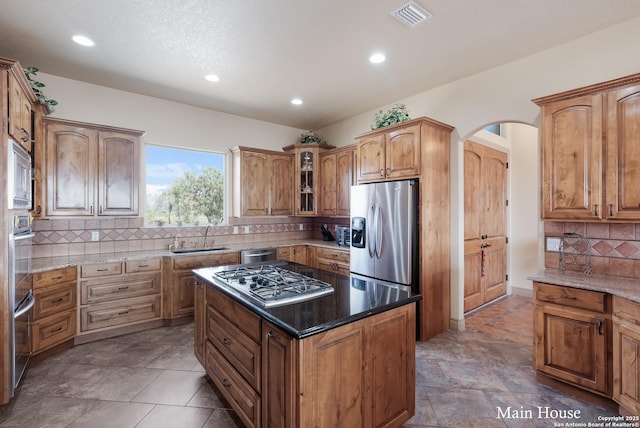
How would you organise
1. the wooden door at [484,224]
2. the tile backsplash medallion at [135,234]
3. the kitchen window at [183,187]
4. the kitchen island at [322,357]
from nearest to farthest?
the kitchen island at [322,357]
the tile backsplash medallion at [135,234]
the wooden door at [484,224]
the kitchen window at [183,187]

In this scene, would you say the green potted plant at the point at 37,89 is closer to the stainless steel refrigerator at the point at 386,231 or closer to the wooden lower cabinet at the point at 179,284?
the wooden lower cabinet at the point at 179,284

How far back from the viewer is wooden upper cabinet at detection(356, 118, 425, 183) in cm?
327

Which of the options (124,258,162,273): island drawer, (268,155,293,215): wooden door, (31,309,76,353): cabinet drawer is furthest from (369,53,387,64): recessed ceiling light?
(31,309,76,353): cabinet drawer

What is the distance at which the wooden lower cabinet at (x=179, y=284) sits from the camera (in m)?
3.69

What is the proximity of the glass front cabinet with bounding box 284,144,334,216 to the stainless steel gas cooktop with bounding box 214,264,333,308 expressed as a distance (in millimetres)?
2657

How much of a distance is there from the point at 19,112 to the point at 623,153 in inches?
186

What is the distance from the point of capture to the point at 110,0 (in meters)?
2.17

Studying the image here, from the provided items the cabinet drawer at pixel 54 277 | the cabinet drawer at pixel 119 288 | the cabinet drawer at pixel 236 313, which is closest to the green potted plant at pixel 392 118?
the cabinet drawer at pixel 236 313

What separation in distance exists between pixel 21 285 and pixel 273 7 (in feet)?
9.72

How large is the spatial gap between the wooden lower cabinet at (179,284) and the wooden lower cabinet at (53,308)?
0.89m

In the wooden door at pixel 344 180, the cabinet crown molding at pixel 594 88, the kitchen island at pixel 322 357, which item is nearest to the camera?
the kitchen island at pixel 322 357

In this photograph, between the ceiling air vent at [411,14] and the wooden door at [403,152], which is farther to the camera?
the wooden door at [403,152]

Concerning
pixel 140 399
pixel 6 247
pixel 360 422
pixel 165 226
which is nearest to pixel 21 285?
pixel 6 247

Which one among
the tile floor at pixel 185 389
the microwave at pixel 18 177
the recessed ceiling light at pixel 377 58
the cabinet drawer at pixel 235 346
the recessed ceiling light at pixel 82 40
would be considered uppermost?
the recessed ceiling light at pixel 377 58
